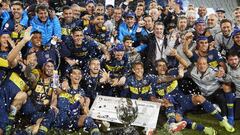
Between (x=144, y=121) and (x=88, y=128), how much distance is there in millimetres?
832

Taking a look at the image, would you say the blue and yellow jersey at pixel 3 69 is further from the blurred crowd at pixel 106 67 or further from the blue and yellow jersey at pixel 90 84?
the blue and yellow jersey at pixel 90 84

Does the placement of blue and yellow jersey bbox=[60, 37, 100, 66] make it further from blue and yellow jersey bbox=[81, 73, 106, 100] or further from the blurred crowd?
blue and yellow jersey bbox=[81, 73, 106, 100]

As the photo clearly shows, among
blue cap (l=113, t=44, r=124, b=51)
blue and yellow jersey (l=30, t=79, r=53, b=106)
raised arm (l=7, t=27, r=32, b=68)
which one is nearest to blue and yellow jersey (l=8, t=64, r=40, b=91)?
blue and yellow jersey (l=30, t=79, r=53, b=106)

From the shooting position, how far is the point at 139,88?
6.75 m

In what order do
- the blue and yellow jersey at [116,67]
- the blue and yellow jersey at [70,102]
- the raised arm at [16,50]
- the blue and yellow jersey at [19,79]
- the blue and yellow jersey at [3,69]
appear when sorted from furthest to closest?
the blue and yellow jersey at [116,67], the blue and yellow jersey at [70,102], the blue and yellow jersey at [19,79], the blue and yellow jersey at [3,69], the raised arm at [16,50]

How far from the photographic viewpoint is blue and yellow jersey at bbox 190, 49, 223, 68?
24.0 feet

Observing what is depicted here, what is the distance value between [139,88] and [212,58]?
4.99 feet

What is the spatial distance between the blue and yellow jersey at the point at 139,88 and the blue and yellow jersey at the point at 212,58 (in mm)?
1000

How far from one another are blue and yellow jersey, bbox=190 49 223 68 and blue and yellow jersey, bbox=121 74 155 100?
100cm

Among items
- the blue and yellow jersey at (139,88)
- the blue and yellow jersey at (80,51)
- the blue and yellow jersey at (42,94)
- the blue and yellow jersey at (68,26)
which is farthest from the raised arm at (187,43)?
the blue and yellow jersey at (42,94)

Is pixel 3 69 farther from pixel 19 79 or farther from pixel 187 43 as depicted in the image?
pixel 187 43

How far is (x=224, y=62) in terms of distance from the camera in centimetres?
727

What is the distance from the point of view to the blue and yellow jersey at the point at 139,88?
675cm

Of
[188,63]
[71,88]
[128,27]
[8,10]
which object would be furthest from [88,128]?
[8,10]
